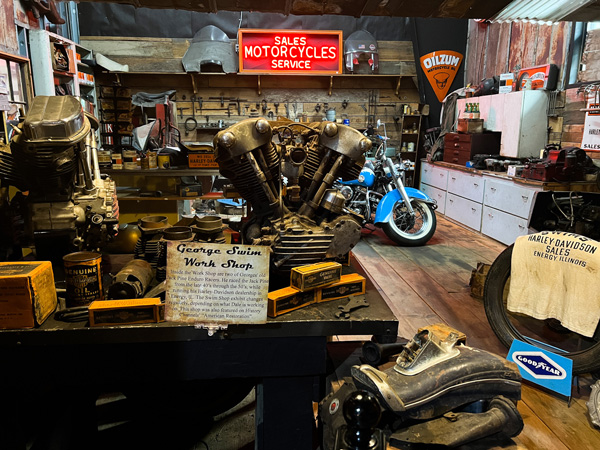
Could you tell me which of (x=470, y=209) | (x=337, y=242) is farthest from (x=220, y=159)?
(x=470, y=209)

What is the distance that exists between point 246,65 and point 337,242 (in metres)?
6.13

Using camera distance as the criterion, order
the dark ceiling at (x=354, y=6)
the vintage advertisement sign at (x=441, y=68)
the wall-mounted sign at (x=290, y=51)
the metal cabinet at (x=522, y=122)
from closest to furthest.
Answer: the dark ceiling at (x=354, y=6), the metal cabinet at (x=522, y=122), the wall-mounted sign at (x=290, y=51), the vintage advertisement sign at (x=441, y=68)

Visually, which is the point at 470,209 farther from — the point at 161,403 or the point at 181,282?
the point at 181,282

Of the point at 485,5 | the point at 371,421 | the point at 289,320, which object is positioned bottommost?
the point at 371,421

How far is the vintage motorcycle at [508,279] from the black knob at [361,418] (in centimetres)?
127

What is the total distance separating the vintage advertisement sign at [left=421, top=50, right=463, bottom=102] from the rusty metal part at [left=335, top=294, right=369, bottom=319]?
6956 mm

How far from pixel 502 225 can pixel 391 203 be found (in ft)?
4.41

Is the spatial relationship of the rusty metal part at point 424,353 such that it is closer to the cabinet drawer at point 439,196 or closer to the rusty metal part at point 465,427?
the rusty metal part at point 465,427

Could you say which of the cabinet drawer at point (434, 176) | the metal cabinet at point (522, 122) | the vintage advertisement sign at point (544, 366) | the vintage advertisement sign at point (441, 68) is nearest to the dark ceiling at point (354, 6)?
the vintage advertisement sign at point (544, 366)

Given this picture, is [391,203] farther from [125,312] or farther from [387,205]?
[125,312]

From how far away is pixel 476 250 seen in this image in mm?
4801

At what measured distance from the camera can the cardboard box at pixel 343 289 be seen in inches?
63.7

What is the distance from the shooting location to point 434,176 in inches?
273

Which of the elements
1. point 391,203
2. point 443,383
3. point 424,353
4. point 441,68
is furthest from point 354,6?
point 441,68
